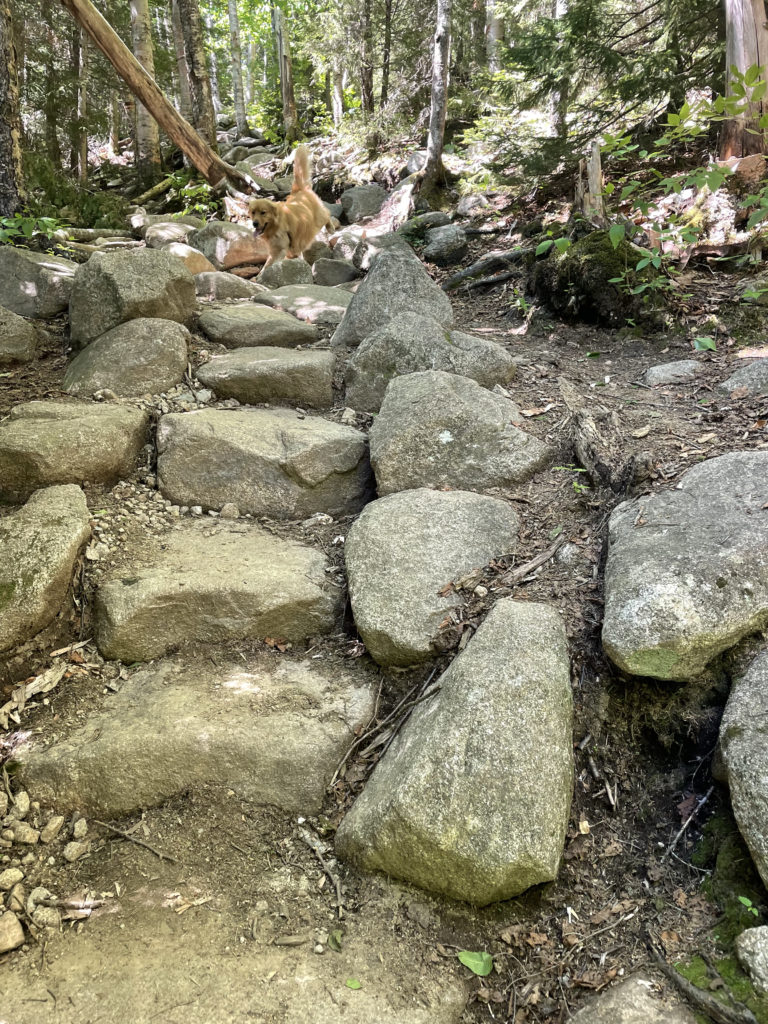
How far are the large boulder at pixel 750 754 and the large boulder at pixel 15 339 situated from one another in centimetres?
473

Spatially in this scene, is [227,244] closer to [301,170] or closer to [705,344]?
[301,170]

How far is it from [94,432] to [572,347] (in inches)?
152

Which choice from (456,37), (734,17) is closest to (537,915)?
(734,17)

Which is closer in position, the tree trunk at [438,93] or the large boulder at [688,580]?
the large boulder at [688,580]

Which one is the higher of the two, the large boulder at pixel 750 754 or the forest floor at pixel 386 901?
the large boulder at pixel 750 754

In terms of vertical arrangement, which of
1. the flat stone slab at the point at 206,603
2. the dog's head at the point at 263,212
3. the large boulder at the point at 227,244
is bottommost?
the flat stone slab at the point at 206,603

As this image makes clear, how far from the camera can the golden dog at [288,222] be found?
8609 mm

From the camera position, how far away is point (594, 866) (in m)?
2.07

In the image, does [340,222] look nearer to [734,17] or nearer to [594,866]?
[734,17]

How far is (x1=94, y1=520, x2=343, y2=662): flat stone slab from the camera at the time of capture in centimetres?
284

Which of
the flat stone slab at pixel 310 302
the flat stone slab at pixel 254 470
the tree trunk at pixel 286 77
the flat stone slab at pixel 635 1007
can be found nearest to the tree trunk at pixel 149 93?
the flat stone slab at pixel 310 302

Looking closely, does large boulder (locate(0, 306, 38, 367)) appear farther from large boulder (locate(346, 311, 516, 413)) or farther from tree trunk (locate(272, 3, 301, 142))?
tree trunk (locate(272, 3, 301, 142))

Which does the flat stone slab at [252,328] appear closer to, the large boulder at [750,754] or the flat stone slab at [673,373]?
the flat stone slab at [673,373]

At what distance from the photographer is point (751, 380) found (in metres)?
3.90
